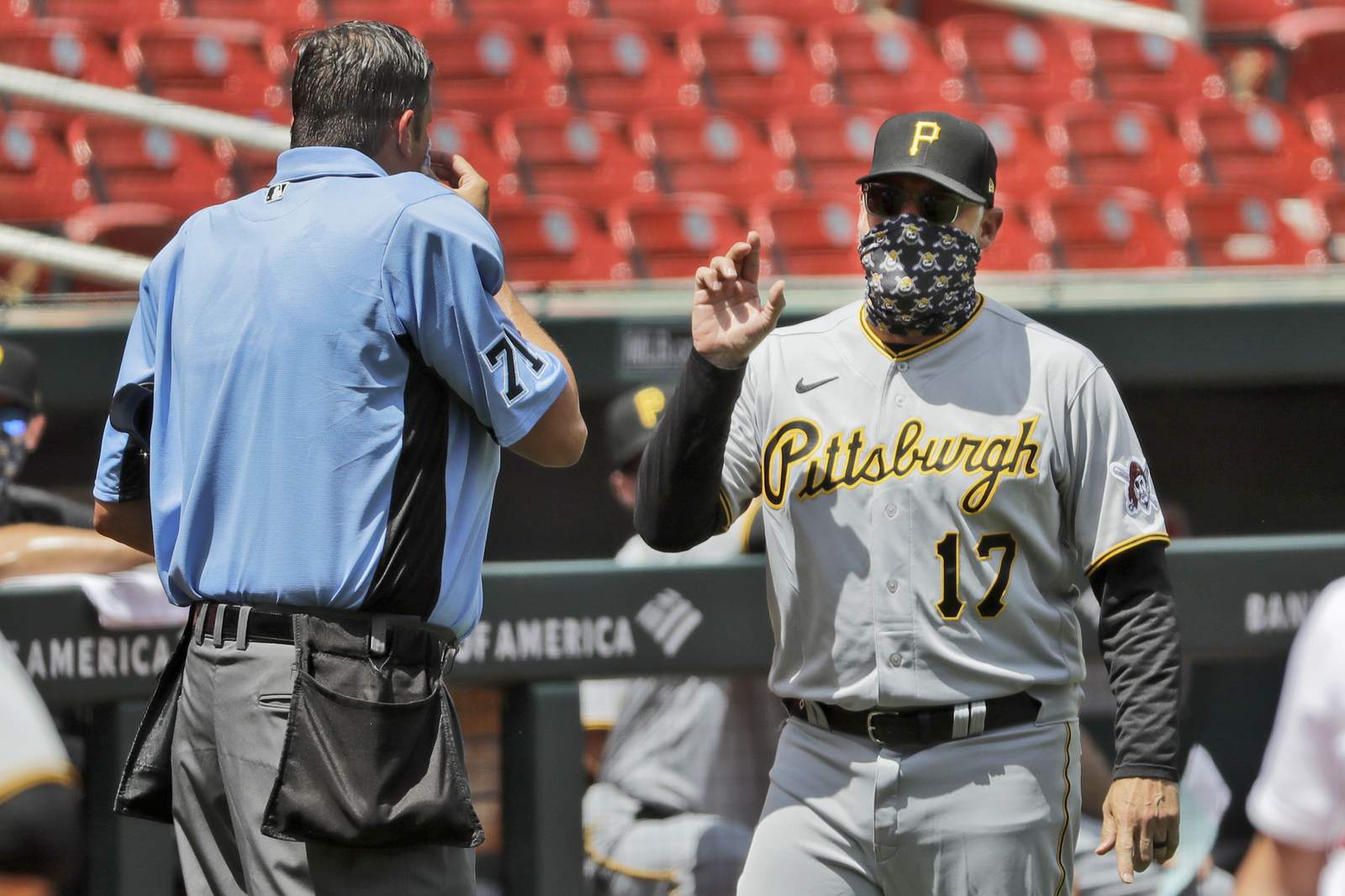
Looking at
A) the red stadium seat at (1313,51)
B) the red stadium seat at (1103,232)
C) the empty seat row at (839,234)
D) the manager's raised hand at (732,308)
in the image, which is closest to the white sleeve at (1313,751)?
the manager's raised hand at (732,308)

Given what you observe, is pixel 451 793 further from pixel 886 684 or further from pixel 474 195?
pixel 474 195

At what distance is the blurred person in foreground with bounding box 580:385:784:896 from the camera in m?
3.21

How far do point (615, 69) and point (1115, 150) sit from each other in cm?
272

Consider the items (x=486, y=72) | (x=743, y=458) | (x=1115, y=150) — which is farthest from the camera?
(x=486, y=72)

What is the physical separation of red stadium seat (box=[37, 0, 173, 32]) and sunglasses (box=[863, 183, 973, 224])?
761 cm

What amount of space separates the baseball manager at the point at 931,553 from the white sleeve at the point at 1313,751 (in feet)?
2.19

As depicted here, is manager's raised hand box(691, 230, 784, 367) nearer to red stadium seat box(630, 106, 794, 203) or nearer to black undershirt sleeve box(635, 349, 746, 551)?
black undershirt sleeve box(635, 349, 746, 551)

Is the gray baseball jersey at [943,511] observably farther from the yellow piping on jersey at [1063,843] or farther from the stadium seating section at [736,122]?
the stadium seating section at [736,122]

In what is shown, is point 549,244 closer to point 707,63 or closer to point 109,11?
point 707,63

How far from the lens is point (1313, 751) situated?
1668 mm

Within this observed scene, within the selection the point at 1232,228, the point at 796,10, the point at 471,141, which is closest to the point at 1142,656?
the point at 1232,228

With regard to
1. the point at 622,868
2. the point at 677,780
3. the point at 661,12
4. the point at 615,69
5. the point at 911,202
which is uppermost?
the point at 661,12

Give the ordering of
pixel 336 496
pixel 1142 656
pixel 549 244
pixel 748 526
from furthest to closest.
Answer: pixel 549 244 → pixel 748 526 → pixel 1142 656 → pixel 336 496

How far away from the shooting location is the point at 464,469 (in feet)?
7.39
